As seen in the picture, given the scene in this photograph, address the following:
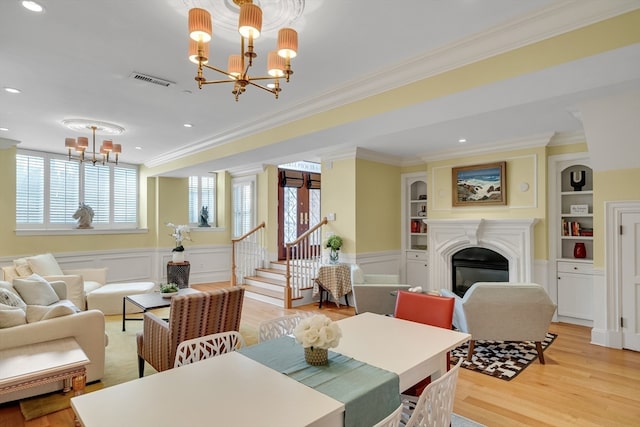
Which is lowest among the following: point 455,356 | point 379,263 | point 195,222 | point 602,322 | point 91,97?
point 455,356

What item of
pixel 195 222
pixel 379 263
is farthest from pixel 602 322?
pixel 195 222

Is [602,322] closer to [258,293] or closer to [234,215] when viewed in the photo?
[258,293]

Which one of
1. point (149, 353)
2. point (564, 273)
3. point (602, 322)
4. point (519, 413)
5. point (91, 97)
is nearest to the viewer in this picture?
point (519, 413)

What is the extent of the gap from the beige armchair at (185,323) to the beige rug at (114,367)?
11.9 inches

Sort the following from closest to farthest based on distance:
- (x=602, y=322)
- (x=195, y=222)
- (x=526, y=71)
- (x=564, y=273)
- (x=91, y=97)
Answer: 1. (x=526, y=71)
2. (x=91, y=97)
3. (x=602, y=322)
4. (x=564, y=273)
5. (x=195, y=222)

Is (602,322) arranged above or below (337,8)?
below

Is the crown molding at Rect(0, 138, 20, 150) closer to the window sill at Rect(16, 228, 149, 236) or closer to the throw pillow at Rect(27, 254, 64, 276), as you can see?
the window sill at Rect(16, 228, 149, 236)

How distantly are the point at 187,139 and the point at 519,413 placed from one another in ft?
17.4

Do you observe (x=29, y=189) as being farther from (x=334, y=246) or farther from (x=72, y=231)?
(x=334, y=246)

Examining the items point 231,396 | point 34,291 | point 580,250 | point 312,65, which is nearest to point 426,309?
point 231,396

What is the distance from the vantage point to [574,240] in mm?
5332

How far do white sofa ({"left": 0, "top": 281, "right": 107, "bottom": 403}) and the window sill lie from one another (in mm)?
4097

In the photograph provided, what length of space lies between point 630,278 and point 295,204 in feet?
19.8

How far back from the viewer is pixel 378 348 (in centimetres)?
204
